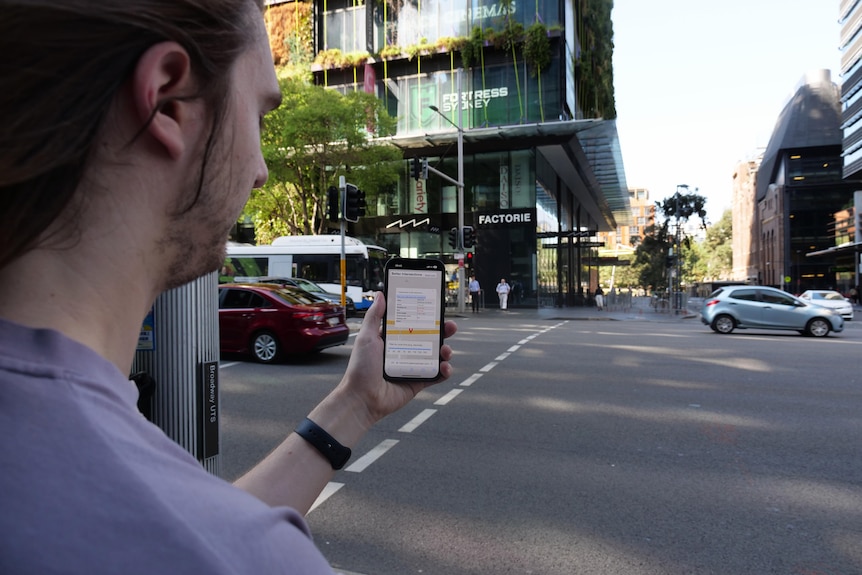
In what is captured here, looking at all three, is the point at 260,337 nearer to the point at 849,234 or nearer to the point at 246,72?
the point at 246,72

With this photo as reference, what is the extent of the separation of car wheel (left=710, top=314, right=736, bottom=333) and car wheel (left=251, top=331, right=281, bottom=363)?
13.2 meters

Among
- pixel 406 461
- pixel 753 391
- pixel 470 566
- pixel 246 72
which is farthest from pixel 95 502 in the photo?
pixel 753 391

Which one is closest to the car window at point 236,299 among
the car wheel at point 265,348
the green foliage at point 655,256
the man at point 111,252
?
the car wheel at point 265,348

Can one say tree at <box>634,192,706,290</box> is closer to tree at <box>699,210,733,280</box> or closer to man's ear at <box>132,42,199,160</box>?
man's ear at <box>132,42,199,160</box>

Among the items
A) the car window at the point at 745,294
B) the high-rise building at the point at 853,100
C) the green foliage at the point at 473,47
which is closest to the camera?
the car window at the point at 745,294

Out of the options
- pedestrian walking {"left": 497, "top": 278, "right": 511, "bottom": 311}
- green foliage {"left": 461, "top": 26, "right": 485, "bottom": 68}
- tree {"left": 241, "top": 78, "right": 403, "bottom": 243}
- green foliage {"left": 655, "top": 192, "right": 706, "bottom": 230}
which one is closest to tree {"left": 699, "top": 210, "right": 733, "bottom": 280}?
green foliage {"left": 655, "top": 192, "right": 706, "bottom": 230}

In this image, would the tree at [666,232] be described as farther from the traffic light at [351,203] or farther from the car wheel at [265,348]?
the car wheel at [265,348]

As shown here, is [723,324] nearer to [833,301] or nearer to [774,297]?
[774,297]

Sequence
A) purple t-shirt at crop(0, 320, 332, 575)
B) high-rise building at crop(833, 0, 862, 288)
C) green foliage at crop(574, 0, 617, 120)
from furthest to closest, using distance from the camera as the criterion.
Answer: high-rise building at crop(833, 0, 862, 288), green foliage at crop(574, 0, 617, 120), purple t-shirt at crop(0, 320, 332, 575)

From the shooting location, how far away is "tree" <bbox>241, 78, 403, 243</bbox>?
87.4ft

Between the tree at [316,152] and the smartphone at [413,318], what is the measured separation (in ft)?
81.0

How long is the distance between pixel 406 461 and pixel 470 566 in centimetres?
187

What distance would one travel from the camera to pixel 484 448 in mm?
5305

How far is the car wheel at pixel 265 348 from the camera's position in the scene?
422 inches
